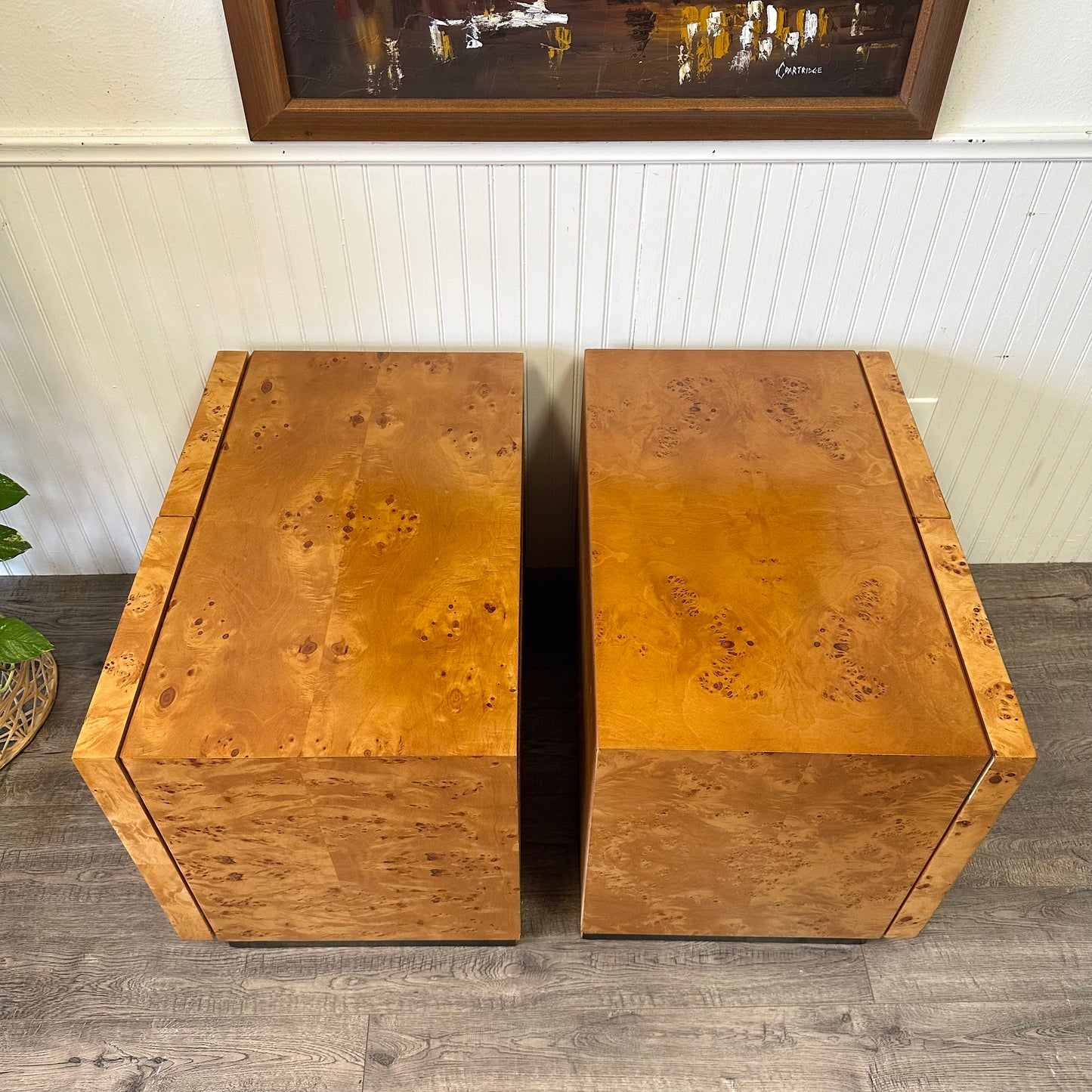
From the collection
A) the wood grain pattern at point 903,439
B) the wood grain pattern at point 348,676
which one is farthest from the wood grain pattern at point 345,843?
the wood grain pattern at point 903,439

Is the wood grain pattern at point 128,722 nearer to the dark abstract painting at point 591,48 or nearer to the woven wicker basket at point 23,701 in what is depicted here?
the woven wicker basket at point 23,701

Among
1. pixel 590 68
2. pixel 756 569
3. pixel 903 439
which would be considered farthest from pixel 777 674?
pixel 590 68

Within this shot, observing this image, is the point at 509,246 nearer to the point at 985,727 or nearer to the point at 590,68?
the point at 590,68

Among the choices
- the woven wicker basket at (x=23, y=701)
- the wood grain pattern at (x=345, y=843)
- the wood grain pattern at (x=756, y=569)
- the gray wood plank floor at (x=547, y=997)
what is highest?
the wood grain pattern at (x=756, y=569)

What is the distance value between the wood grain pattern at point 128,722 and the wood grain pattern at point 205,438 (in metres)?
0.04

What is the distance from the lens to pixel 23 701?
172 cm

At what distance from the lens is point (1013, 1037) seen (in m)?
1.36

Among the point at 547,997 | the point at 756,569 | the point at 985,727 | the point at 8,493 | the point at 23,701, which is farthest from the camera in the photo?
the point at 23,701

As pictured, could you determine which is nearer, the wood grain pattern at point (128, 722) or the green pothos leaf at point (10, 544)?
the wood grain pattern at point (128, 722)

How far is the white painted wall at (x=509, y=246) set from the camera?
1384 mm

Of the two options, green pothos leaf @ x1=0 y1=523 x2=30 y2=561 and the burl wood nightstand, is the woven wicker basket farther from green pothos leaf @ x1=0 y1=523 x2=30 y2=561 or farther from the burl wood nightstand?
the burl wood nightstand

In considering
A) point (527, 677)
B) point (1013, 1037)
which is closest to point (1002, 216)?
point (527, 677)

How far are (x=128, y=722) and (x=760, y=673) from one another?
78cm

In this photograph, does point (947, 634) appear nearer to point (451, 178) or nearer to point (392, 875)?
point (392, 875)
